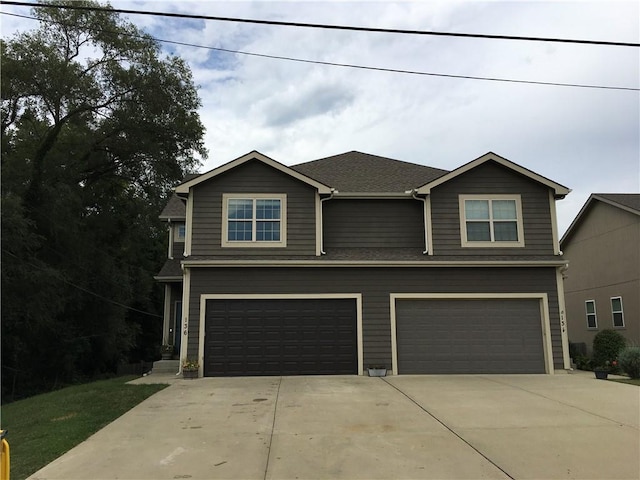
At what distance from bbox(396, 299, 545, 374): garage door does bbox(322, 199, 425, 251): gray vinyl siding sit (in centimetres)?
200

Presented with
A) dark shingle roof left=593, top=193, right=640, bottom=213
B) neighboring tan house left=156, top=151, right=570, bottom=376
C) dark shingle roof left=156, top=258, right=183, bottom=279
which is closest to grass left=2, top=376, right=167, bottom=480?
neighboring tan house left=156, top=151, right=570, bottom=376

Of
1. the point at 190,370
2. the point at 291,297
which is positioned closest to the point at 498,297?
the point at 291,297

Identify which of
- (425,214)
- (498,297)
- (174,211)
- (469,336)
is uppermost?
(174,211)

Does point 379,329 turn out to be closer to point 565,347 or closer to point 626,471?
point 565,347

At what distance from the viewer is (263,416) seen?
25.1ft

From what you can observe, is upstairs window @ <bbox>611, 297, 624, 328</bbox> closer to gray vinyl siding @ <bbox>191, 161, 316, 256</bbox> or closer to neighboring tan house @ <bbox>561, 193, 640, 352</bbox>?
neighboring tan house @ <bbox>561, 193, 640, 352</bbox>

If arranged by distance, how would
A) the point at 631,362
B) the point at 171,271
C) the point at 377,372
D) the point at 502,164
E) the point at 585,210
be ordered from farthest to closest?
the point at 585,210 → the point at 171,271 → the point at 502,164 → the point at 377,372 → the point at 631,362

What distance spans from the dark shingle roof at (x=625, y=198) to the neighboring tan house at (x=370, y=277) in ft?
20.9

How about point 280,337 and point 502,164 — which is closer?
point 280,337

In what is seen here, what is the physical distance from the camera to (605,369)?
1255 centimetres

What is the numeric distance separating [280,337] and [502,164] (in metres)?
8.08

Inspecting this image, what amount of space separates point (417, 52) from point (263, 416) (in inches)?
297

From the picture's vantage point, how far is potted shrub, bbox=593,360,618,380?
1184cm

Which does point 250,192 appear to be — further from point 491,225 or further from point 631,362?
point 631,362
